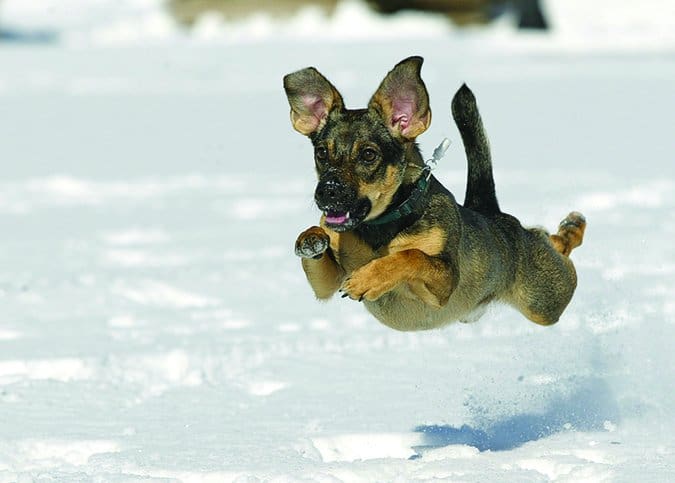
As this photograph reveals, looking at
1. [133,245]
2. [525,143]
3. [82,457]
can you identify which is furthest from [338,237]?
[525,143]

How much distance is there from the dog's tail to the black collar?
79 cm

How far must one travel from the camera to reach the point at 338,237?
5.39 metres

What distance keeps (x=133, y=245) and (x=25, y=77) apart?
13255mm

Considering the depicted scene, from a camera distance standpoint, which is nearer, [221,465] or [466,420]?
[221,465]

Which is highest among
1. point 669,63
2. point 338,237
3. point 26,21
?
point 338,237

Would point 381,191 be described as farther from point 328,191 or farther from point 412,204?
point 328,191

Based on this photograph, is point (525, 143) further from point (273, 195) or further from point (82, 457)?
point (82, 457)

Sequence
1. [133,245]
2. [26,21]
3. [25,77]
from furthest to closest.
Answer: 1. [26,21]
2. [25,77]
3. [133,245]

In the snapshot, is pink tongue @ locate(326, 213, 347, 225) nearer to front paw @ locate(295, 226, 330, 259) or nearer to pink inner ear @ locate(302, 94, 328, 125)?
front paw @ locate(295, 226, 330, 259)

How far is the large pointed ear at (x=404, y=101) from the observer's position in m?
5.23

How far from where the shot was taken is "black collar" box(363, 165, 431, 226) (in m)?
5.29

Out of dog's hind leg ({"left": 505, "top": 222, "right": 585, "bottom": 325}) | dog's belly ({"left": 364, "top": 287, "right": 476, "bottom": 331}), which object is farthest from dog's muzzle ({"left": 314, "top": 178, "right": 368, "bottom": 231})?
dog's hind leg ({"left": 505, "top": 222, "right": 585, "bottom": 325})

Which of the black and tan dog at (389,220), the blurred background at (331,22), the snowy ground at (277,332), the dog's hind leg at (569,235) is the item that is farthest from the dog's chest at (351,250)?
the blurred background at (331,22)

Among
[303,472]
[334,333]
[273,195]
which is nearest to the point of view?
[303,472]
